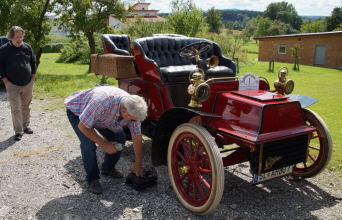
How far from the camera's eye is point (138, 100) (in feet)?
9.86

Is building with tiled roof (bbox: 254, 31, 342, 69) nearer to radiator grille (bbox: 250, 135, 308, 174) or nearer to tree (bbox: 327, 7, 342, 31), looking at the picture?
radiator grille (bbox: 250, 135, 308, 174)

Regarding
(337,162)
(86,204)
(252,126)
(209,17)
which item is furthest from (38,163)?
(209,17)

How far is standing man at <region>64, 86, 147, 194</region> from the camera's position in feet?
9.93

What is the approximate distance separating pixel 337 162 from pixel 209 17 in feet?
254

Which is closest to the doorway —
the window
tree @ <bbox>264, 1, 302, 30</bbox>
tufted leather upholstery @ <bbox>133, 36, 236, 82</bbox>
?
the window

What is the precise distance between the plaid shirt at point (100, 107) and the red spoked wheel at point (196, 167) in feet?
1.64

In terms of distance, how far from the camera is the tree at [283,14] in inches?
4786

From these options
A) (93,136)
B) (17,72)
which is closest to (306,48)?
(17,72)

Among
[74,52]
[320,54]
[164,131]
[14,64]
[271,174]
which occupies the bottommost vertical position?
[320,54]

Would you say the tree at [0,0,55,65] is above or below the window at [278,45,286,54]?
above

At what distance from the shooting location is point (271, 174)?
312cm

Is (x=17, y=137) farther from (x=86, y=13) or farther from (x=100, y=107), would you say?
(x=86, y=13)

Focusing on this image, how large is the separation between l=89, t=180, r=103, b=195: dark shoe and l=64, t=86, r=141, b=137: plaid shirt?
63cm

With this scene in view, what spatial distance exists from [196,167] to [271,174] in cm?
72
